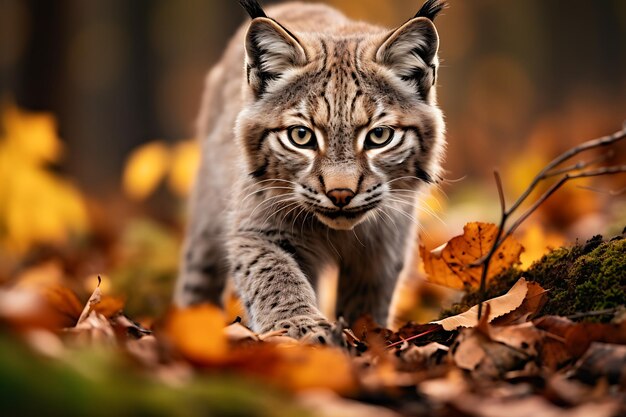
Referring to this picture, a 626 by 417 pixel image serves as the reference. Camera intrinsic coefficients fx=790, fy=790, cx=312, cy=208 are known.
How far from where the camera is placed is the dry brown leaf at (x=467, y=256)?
3.73 m

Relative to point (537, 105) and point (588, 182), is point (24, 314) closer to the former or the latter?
point (588, 182)

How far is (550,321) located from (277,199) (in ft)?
6.67

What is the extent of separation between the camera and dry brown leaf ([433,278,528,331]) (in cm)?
333

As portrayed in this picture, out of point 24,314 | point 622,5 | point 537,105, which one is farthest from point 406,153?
point 622,5

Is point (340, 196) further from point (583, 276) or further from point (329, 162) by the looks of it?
point (583, 276)

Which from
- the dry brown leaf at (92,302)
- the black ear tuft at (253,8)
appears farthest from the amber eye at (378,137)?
the dry brown leaf at (92,302)

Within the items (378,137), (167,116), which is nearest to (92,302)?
(378,137)

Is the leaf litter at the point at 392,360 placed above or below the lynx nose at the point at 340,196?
below

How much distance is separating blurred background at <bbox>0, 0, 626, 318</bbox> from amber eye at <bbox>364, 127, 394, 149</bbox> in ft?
2.45

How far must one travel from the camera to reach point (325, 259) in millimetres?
4859

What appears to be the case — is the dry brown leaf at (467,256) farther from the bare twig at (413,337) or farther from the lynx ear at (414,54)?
the lynx ear at (414,54)

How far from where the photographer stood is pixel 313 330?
355 cm

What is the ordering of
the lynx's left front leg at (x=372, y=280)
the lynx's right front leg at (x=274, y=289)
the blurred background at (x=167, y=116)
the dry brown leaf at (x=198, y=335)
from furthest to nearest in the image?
the blurred background at (x=167, y=116) → the lynx's left front leg at (x=372, y=280) → the lynx's right front leg at (x=274, y=289) → the dry brown leaf at (x=198, y=335)

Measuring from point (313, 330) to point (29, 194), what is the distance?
5.60 metres
